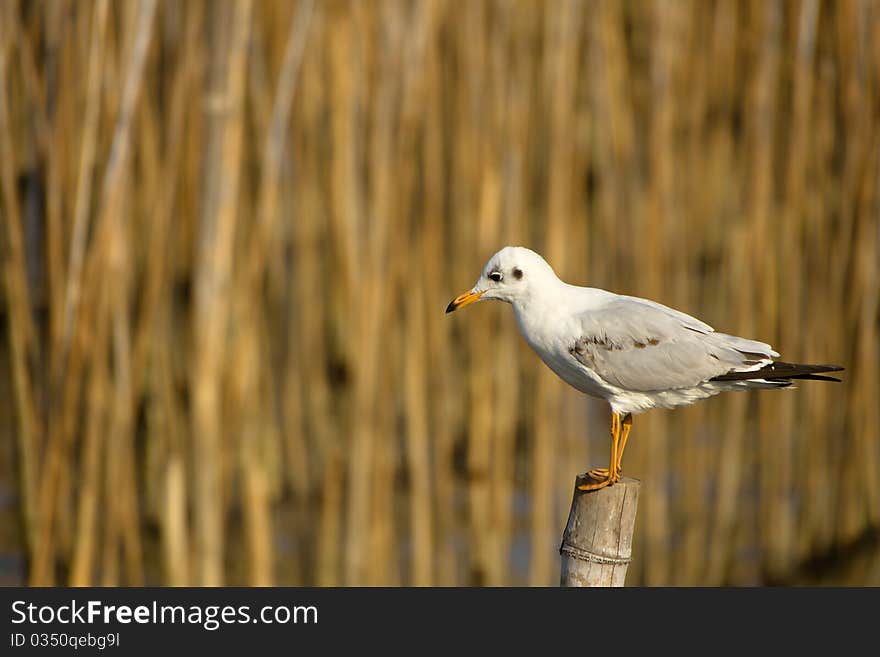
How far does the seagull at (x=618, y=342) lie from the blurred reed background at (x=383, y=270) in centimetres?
97

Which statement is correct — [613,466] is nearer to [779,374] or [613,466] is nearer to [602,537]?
[602,537]

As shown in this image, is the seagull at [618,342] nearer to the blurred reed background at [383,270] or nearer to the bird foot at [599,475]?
the bird foot at [599,475]

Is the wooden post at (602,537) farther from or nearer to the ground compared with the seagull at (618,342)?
nearer to the ground

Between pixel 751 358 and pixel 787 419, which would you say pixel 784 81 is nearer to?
pixel 787 419

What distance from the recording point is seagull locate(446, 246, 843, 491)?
2.02 m

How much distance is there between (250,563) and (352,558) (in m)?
0.40

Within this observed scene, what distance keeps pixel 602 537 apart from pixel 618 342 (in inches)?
13.6

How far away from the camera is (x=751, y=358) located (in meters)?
2.01

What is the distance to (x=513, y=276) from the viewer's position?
6.86ft

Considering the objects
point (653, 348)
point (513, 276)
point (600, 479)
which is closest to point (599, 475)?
point (600, 479)

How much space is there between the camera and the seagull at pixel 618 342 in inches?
79.7

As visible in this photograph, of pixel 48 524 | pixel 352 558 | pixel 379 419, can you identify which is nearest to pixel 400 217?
pixel 379 419

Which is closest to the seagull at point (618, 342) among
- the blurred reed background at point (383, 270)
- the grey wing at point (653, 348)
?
the grey wing at point (653, 348)
